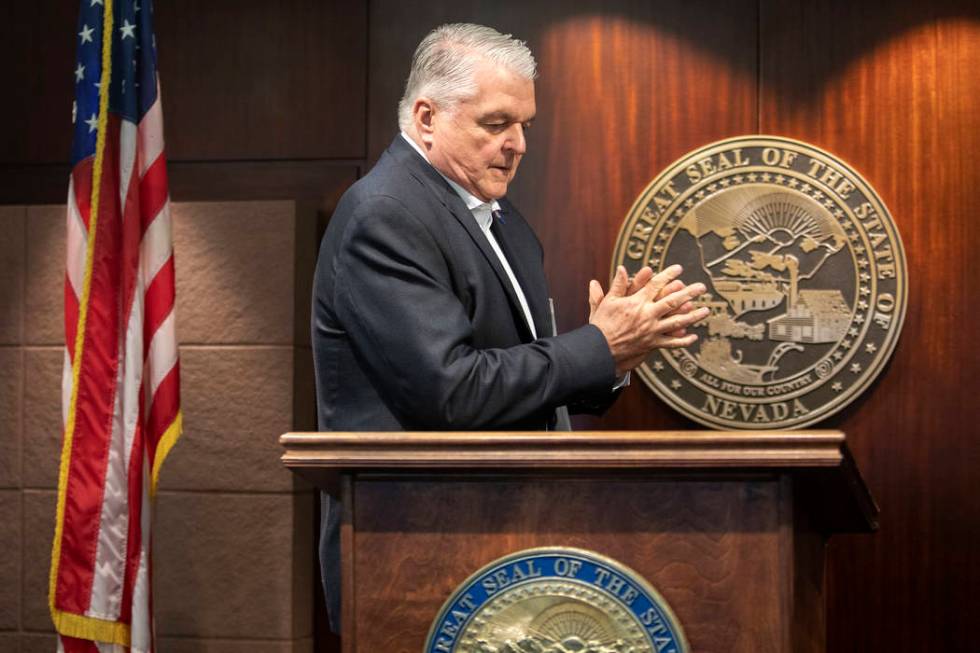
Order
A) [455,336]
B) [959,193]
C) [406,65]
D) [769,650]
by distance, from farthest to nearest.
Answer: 1. [406,65]
2. [959,193]
3. [455,336]
4. [769,650]

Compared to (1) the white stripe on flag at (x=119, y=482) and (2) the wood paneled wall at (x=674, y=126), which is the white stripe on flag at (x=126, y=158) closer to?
(1) the white stripe on flag at (x=119, y=482)

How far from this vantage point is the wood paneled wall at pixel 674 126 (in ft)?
13.0

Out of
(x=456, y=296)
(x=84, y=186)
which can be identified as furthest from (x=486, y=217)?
(x=84, y=186)

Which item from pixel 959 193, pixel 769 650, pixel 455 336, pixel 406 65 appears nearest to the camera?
pixel 769 650

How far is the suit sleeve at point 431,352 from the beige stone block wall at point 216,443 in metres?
2.16

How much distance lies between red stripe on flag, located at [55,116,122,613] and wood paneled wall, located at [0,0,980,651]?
31.3 inches

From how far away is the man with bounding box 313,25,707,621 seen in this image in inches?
71.9

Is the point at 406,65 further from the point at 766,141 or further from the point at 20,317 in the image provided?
the point at 20,317

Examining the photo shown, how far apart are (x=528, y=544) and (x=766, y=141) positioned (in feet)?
8.93

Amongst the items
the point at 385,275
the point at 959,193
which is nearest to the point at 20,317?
the point at 385,275

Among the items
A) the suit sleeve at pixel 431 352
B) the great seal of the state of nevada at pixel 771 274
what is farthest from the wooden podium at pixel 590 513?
the great seal of the state of nevada at pixel 771 274

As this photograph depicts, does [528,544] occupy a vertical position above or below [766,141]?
below

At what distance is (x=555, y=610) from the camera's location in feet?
4.98

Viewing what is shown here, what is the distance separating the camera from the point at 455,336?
183cm
